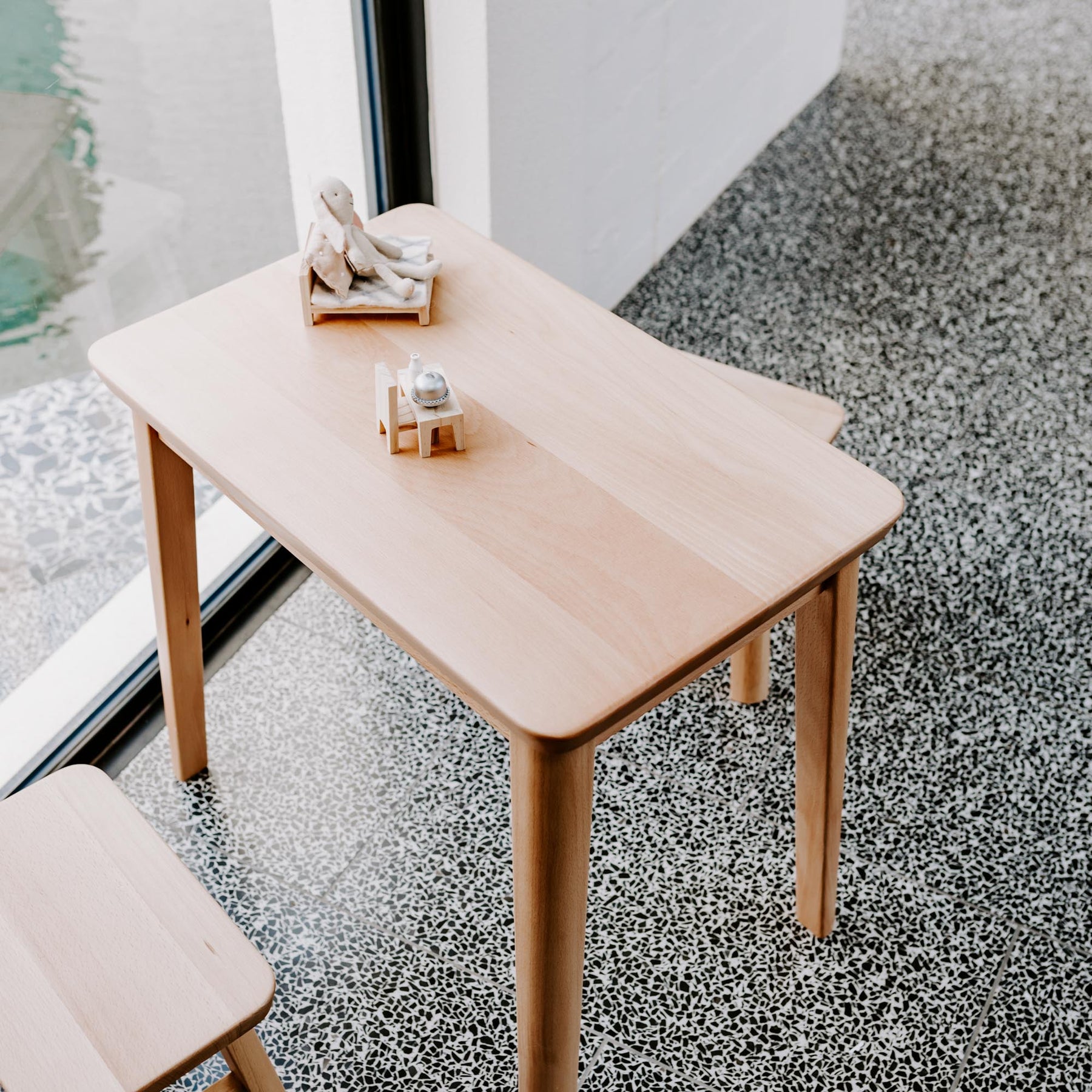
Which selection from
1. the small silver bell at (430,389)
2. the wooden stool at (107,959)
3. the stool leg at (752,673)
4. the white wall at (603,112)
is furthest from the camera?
the white wall at (603,112)

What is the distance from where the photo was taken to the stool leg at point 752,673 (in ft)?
5.69

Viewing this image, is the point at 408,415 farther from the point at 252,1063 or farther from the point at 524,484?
the point at 252,1063

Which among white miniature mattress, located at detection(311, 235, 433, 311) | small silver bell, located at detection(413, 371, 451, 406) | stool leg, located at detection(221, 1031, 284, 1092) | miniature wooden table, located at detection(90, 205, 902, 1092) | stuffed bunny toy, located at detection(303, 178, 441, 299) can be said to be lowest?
stool leg, located at detection(221, 1031, 284, 1092)

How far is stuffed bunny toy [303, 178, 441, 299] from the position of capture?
1233 millimetres

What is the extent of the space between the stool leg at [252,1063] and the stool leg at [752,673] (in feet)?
2.83

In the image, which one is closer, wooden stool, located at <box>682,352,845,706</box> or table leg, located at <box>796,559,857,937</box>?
table leg, located at <box>796,559,857,937</box>

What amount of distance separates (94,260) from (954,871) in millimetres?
1446

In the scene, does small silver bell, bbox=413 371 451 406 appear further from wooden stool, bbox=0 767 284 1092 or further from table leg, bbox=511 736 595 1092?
wooden stool, bbox=0 767 284 1092

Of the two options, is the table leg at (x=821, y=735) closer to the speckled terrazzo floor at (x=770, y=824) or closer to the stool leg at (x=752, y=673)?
the speckled terrazzo floor at (x=770, y=824)

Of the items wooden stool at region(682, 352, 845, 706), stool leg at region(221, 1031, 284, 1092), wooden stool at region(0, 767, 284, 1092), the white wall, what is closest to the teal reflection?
the white wall

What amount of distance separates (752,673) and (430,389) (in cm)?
87

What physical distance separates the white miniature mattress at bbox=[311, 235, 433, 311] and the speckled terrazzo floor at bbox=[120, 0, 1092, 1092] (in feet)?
2.43

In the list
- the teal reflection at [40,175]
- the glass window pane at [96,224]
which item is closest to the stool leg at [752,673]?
the glass window pane at [96,224]

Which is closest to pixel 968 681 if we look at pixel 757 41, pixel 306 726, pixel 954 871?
pixel 954 871
